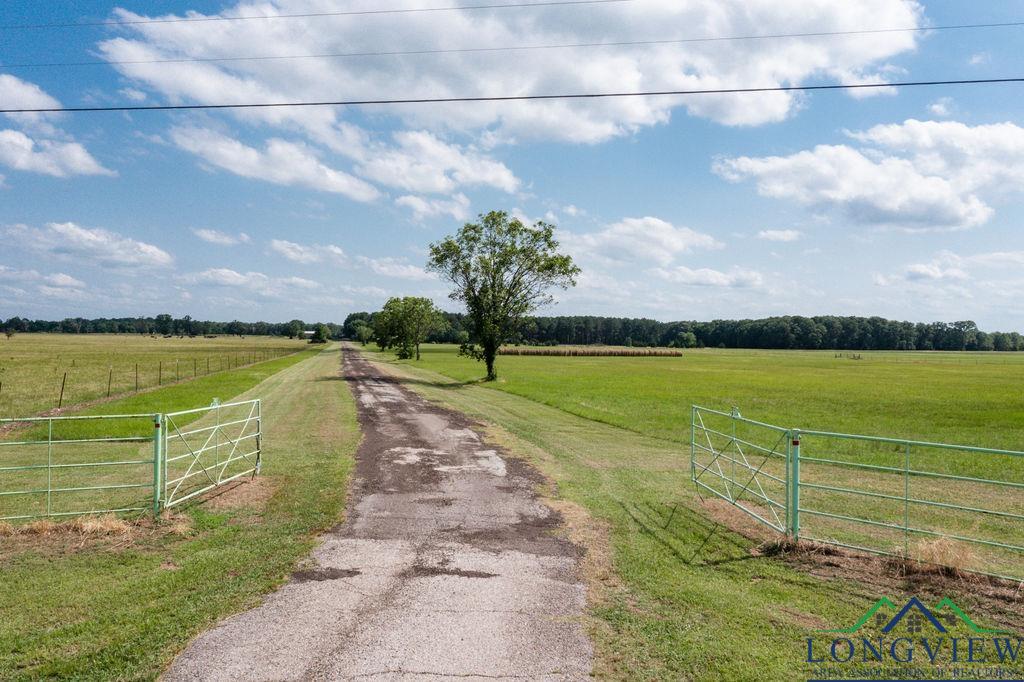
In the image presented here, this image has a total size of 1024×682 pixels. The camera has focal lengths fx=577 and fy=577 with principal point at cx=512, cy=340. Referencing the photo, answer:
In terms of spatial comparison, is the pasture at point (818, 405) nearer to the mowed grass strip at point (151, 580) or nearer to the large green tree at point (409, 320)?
the mowed grass strip at point (151, 580)

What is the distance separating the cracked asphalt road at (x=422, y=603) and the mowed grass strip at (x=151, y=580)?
434 millimetres

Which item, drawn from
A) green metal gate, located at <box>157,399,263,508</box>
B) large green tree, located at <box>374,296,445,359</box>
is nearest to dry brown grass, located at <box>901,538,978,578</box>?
green metal gate, located at <box>157,399,263,508</box>

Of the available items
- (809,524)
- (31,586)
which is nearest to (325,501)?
(31,586)

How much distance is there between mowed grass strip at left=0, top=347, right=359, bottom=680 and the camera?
5.79m

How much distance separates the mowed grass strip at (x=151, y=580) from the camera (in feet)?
19.0

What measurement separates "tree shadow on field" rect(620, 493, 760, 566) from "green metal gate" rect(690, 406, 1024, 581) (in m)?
0.79

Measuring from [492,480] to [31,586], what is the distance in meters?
8.29

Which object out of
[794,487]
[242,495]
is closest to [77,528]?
[242,495]

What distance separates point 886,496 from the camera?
27.5ft

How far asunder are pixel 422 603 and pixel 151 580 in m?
3.78

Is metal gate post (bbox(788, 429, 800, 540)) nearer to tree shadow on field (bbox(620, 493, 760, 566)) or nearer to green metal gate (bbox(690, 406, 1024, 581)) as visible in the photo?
green metal gate (bbox(690, 406, 1024, 581))

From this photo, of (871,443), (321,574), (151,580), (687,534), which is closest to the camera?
(151,580)

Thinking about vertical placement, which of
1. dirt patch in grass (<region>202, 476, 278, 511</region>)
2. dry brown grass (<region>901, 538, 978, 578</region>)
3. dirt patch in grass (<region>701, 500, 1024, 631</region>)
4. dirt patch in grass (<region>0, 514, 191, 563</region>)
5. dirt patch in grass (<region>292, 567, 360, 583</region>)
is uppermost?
dry brown grass (<region>901, 538, 978, 578</region>)

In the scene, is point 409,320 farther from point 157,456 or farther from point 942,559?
point 942,559
